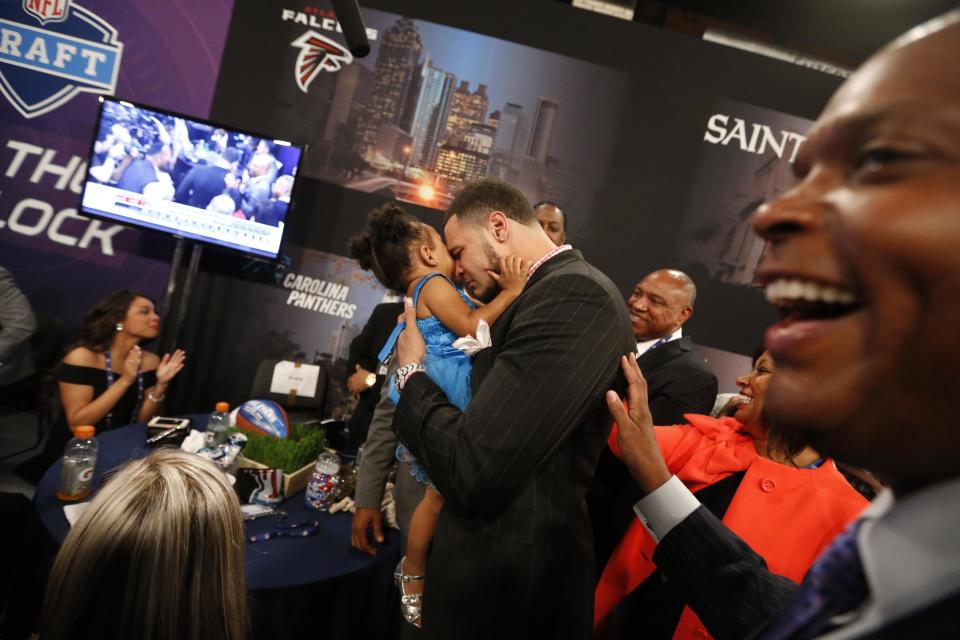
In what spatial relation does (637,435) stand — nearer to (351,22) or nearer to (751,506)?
(751,506)

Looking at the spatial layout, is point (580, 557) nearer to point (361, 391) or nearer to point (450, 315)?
point (450, 315)

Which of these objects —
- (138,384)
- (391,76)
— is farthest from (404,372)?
(391,76)

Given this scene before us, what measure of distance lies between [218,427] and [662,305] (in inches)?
91.0

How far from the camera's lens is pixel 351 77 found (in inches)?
161

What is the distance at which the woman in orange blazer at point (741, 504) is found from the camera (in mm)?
1384

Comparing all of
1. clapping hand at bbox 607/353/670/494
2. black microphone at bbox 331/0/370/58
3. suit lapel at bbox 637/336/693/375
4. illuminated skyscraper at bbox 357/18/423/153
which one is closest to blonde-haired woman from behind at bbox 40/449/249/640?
clapping hand at bbox 607/353/670/494

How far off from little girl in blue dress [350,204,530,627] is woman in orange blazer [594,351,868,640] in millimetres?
581

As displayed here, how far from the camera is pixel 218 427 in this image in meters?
2.50

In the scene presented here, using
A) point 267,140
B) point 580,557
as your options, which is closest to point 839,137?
point 580,557

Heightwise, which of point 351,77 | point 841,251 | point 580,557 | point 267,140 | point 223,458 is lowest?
point 223,458

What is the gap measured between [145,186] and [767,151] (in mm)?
4340

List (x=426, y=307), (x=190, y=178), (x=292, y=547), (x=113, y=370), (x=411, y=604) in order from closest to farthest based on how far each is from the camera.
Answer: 1. (x=411, y=604)
2. (x=292, y=547)
3. (x=426, y=307)
4. (x=113, y=370)
5. (x=190, y=178)

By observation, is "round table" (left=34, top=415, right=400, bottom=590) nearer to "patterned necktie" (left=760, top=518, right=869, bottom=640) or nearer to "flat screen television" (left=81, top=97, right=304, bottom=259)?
"patterned necktie" (left=760, top=518, right=869, bottom=640)

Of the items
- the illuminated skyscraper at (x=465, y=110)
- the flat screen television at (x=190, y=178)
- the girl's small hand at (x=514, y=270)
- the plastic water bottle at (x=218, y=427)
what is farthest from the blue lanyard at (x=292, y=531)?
the illuminated skyscraper at (x=465, y=110)
